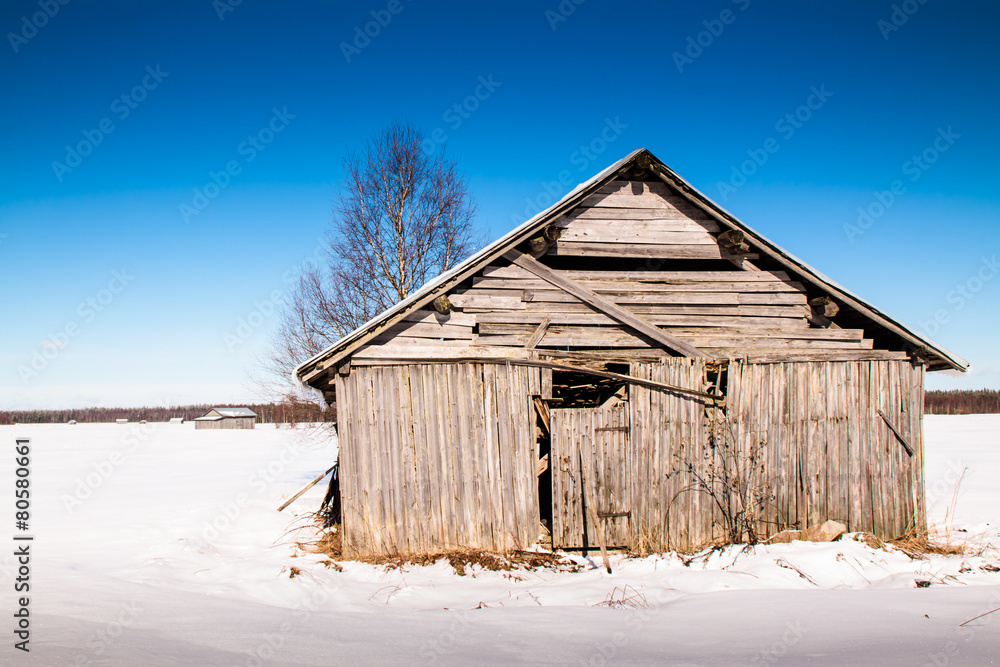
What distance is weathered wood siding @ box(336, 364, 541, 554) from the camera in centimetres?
780

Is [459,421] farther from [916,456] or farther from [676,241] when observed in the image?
[916,456]

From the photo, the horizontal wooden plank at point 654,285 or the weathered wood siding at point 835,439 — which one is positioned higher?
the horizontal wooden plank at point 654,285

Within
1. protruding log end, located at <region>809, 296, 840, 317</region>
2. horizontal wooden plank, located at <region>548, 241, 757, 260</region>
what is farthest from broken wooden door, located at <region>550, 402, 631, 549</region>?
protruding log end, located at <region>809, 296, 840, 317</region>

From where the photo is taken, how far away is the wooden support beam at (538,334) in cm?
820

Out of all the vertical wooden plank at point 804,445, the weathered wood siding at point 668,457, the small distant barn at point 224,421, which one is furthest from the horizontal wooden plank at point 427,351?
the small distant barn at point 224,421

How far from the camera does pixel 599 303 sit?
8414 millimetres

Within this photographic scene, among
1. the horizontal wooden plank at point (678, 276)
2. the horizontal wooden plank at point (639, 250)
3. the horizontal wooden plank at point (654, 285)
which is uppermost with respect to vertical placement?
the horizontal wooden plank at point (639, 250)

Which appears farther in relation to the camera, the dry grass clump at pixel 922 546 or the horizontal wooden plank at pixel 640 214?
the horizontal wooden plank at pixel 640 214

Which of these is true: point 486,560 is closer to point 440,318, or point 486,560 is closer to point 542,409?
point 542,409

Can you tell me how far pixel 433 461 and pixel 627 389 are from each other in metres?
2.96

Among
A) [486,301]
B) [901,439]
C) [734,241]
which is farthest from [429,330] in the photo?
[901,439]

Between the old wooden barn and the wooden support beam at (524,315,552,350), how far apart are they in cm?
3

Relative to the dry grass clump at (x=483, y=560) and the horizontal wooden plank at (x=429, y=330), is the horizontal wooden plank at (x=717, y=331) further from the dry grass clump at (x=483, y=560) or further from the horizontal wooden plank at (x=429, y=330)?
the dry grass clump at (x=483, y=560)

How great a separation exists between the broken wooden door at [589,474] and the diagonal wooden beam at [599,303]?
3.77ft
